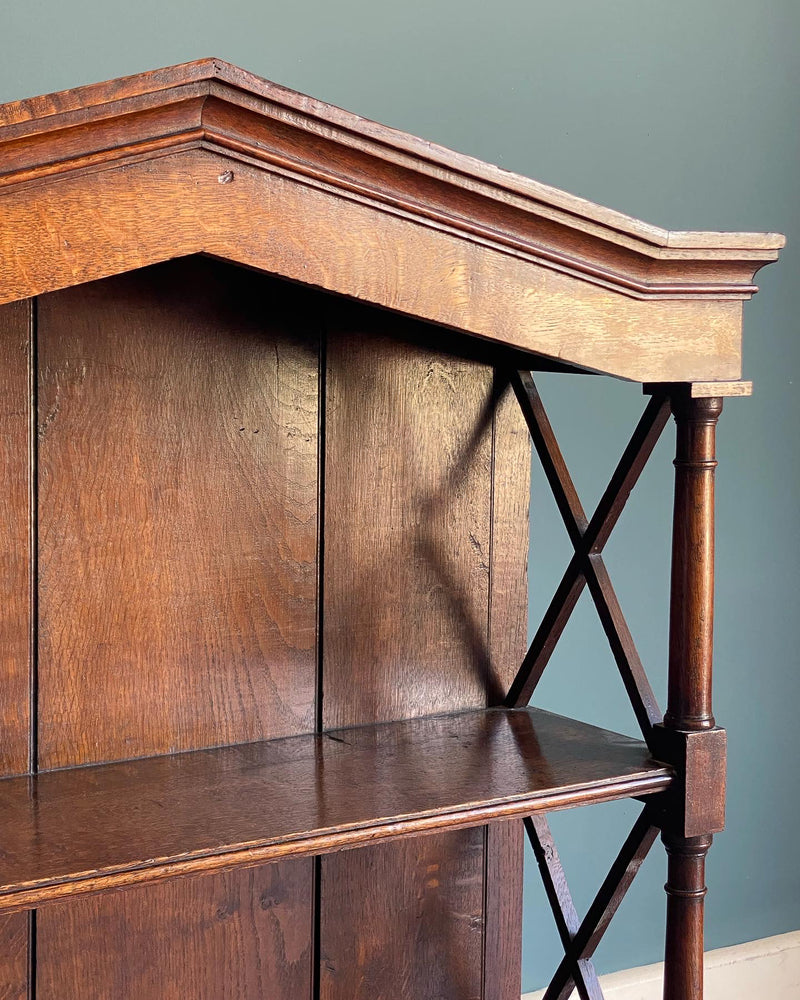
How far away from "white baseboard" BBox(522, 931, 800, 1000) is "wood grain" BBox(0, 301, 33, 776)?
1.36 metres

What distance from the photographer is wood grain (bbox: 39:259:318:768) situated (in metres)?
1.29

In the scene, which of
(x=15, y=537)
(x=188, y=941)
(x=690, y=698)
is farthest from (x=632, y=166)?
(x=188, y=941)

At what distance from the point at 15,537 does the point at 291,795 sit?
398 mm

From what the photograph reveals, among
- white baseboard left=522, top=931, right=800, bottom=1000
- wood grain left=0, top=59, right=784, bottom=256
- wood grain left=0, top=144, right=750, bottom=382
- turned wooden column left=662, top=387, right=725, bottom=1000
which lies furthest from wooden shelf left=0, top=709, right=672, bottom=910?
white baseboard left=522, top=931, right=800, bottom=1000

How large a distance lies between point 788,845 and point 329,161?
1851 millimetres

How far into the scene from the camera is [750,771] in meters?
2.30

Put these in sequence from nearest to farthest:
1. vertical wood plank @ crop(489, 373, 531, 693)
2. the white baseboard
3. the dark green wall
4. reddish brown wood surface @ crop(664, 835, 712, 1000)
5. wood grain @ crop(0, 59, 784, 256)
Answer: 1. wood grain @ crop(0, 59, 784, 256)
2. reddish brown wood surface @ crop(664, 835, 712, 1000)
3. vertical wood plank @ crop(489, 373, 531, 693)
4. the dark green wall
5. the white baseboard

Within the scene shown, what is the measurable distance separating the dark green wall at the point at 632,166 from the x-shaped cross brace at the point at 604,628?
1.56ft

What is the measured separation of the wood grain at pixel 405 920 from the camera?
1.48m

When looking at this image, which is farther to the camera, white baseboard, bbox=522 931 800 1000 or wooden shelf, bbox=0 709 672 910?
white baseboard, bbox=522 931 800 1000

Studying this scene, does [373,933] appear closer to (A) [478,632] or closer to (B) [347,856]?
(B) [347,856]

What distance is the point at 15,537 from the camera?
126 centimetres

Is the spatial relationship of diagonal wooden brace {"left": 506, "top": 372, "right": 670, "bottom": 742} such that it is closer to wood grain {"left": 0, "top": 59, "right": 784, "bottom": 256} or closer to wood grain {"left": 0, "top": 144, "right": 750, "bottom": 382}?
wood grain {"left": 0, "top": 144, "right": 750, "bottom": 382}

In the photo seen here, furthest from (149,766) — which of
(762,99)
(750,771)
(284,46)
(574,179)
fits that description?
(762,99)
